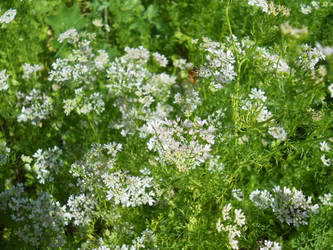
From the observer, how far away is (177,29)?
16.3ft

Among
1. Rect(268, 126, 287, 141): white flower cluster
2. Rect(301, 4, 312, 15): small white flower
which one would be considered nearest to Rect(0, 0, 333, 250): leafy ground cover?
Rect(268, 126, 287, 141): white flower cluster

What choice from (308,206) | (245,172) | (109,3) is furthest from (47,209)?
(109,3)

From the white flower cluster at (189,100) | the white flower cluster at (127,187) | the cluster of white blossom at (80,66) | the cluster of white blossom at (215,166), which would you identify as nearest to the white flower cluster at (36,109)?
the cluster of white blossom at (80,66)

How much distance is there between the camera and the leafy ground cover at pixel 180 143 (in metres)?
Result: 2.77

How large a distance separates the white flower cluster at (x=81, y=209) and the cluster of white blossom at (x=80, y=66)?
4.14 ft

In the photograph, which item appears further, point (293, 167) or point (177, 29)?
point (177, 29)

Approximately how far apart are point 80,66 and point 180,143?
5.41 ft

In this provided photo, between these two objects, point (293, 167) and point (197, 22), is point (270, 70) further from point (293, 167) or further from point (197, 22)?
point (197, 22)

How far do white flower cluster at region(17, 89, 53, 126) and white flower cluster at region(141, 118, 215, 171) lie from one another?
155 centimetres

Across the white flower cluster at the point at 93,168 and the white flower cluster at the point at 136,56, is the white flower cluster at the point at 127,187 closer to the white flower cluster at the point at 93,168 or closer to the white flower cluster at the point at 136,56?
the white flower cluster at the point at 93,168

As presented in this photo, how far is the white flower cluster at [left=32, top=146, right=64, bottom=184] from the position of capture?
3374 mm

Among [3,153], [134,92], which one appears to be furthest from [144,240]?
[3,153]

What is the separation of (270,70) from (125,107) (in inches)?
58.6

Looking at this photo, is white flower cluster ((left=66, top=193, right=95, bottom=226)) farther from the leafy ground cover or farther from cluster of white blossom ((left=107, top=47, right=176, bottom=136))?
cluster of white blossom ((left=107, top=47, right=176, bottom=136))
